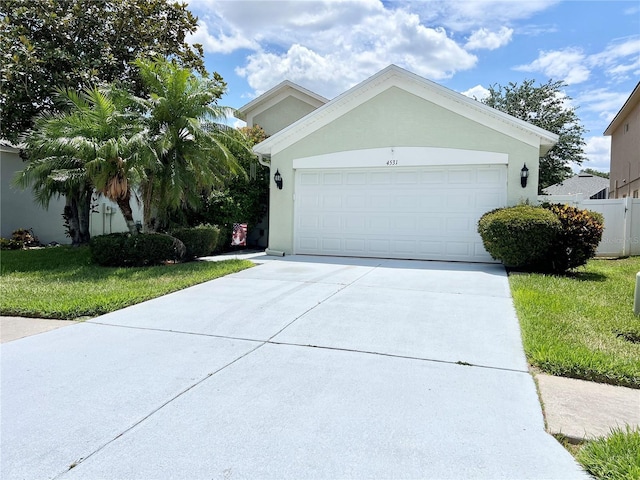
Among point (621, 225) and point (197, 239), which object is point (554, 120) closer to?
point (621, 225)

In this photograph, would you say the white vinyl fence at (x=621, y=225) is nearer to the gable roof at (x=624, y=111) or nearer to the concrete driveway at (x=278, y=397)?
the gable roof at (x=624, y=111)

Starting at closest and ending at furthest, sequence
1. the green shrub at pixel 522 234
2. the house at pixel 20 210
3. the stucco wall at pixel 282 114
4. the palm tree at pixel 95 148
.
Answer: the green shrub at pixel 522 234 < the palm tree at pixel 95 148 < the house at pixel 20 210 < the stucco wall at pixel 282 114

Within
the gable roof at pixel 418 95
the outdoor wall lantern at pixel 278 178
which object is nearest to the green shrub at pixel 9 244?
the gable roof at pixel 418 95

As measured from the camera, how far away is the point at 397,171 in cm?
1105

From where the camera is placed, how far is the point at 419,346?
438cm

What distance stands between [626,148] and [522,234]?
1563 centimetres

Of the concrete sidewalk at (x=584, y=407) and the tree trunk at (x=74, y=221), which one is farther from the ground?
the tree trunk at (x=74, y=221)

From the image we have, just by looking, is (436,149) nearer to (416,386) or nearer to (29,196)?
(416,386)

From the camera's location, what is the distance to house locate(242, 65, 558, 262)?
10.1 meters

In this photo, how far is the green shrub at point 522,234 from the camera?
26.8 feet

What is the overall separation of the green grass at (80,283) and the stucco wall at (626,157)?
1736 centimetres

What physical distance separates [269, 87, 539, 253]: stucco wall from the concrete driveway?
5498 mm

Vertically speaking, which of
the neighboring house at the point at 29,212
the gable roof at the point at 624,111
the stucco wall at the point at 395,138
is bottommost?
the neighboring house at the point at 29,212

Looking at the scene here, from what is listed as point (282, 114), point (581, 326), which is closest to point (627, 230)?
point (581, 326)
